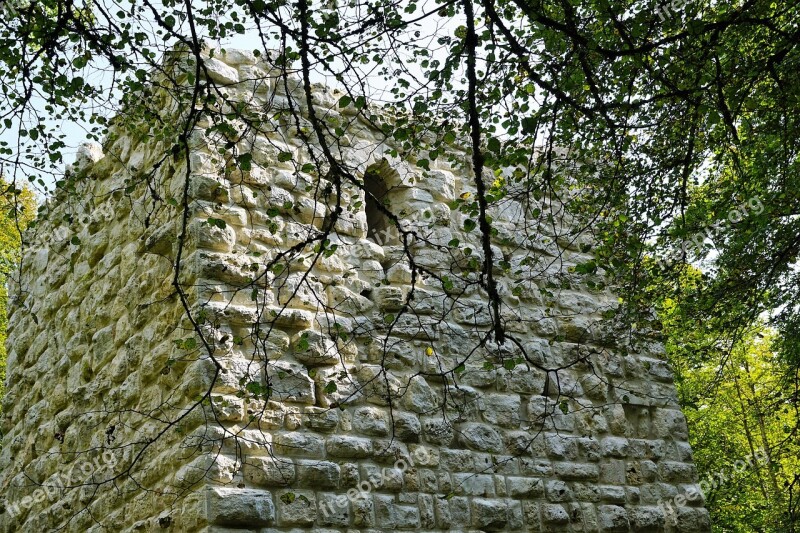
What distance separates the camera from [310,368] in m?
4.28

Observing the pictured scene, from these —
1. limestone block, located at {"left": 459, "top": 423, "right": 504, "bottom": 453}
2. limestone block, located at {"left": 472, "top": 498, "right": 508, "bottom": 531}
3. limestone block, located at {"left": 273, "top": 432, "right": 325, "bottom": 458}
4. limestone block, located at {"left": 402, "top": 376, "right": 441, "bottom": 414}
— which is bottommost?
limestone block, located at {"left": 472, "top": 498, "right": 508, "bottom": 531}

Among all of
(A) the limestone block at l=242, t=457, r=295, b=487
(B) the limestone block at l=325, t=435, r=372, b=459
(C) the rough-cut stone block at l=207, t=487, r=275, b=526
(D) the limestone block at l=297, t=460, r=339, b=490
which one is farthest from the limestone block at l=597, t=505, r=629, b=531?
(C) the rough-cut stone block at l=207, t=487, r=275, b=526

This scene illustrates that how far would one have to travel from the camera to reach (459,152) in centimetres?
563

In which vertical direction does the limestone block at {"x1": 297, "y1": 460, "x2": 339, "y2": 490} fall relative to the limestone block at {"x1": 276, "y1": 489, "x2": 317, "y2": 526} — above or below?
above

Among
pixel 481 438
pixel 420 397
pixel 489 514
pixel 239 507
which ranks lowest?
pixel 239 507

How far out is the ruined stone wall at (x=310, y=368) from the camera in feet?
12.9

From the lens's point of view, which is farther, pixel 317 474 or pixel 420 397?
pixel 420 397

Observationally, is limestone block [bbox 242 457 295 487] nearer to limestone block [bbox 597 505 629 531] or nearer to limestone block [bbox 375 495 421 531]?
limestone block [bbox 375 495 421 531]

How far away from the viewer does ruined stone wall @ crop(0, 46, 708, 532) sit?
3.94 metres

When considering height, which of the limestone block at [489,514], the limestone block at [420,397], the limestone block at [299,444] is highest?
the limestone block at [420,397]

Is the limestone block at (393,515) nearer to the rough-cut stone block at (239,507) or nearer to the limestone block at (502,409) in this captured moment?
the rough-cut stone block at (239,507)

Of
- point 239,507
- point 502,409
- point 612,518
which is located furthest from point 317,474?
point 612,518

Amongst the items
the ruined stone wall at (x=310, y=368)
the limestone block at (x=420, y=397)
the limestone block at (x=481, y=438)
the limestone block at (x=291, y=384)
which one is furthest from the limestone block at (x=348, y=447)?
the limestone block at (x=481, y=438)

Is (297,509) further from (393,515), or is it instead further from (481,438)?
(481,438)
